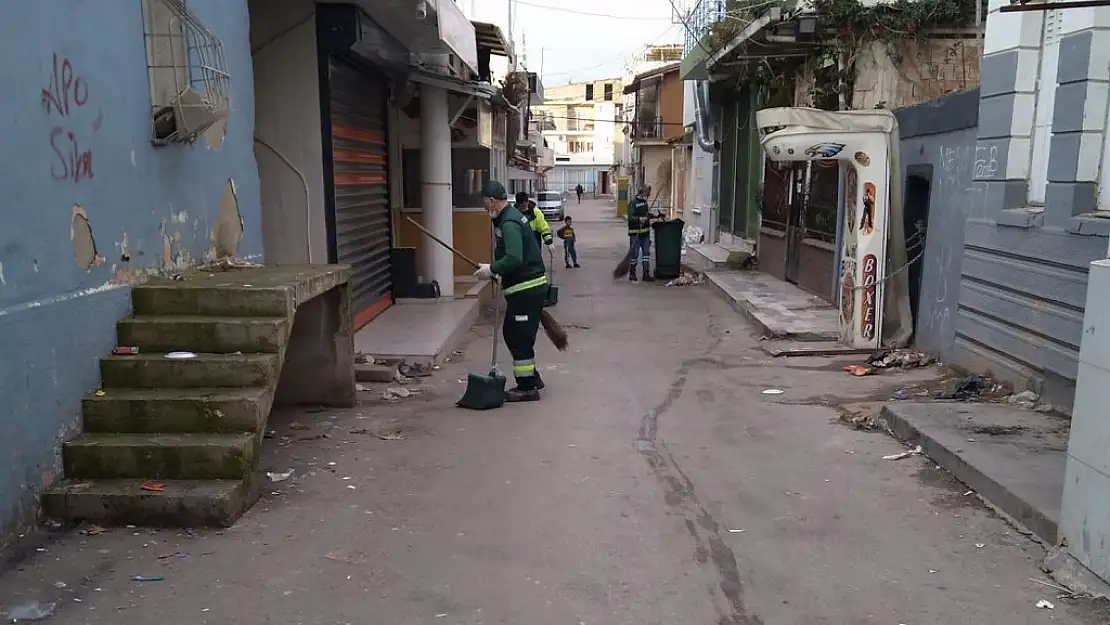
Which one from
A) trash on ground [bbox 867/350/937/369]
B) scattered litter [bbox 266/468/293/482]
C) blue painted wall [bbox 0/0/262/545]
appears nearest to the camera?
blue painted wall [bbox 0/0/262/545]

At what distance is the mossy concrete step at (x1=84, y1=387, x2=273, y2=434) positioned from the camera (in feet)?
14.9

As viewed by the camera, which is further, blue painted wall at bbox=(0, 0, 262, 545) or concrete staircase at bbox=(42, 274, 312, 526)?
concrete staircase at bbox=(42, 274, 312, 526)

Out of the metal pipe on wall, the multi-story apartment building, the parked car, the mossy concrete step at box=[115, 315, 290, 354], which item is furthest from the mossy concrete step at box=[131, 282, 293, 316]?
the multi-story apartment building

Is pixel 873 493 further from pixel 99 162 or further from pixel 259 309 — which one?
pixel 99 162

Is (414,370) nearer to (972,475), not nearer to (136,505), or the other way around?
(136,505)

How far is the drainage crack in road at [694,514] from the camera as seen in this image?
371 cm

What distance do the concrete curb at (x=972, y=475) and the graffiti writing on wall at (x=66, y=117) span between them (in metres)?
5.32

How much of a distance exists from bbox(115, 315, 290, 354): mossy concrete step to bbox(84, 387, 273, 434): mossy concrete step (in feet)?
1.34

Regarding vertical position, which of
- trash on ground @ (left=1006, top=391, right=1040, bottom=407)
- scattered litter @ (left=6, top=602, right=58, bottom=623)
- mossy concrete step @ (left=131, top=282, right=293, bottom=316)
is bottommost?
scattered litter @ (left=6, top=602, right=58, bottom=623)

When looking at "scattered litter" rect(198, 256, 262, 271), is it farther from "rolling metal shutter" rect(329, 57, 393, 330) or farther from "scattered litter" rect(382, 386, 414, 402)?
"rolling metal shutter" rect(329, 57, 393, 330)

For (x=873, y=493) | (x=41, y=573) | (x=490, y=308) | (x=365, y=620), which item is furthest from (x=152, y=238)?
(x=490, y=308)

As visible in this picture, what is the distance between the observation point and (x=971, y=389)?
709cm

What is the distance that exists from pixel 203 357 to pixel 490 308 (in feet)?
26.9

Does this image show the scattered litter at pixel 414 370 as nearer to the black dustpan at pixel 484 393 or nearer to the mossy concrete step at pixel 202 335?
the black dustpan at pixel 484 393
